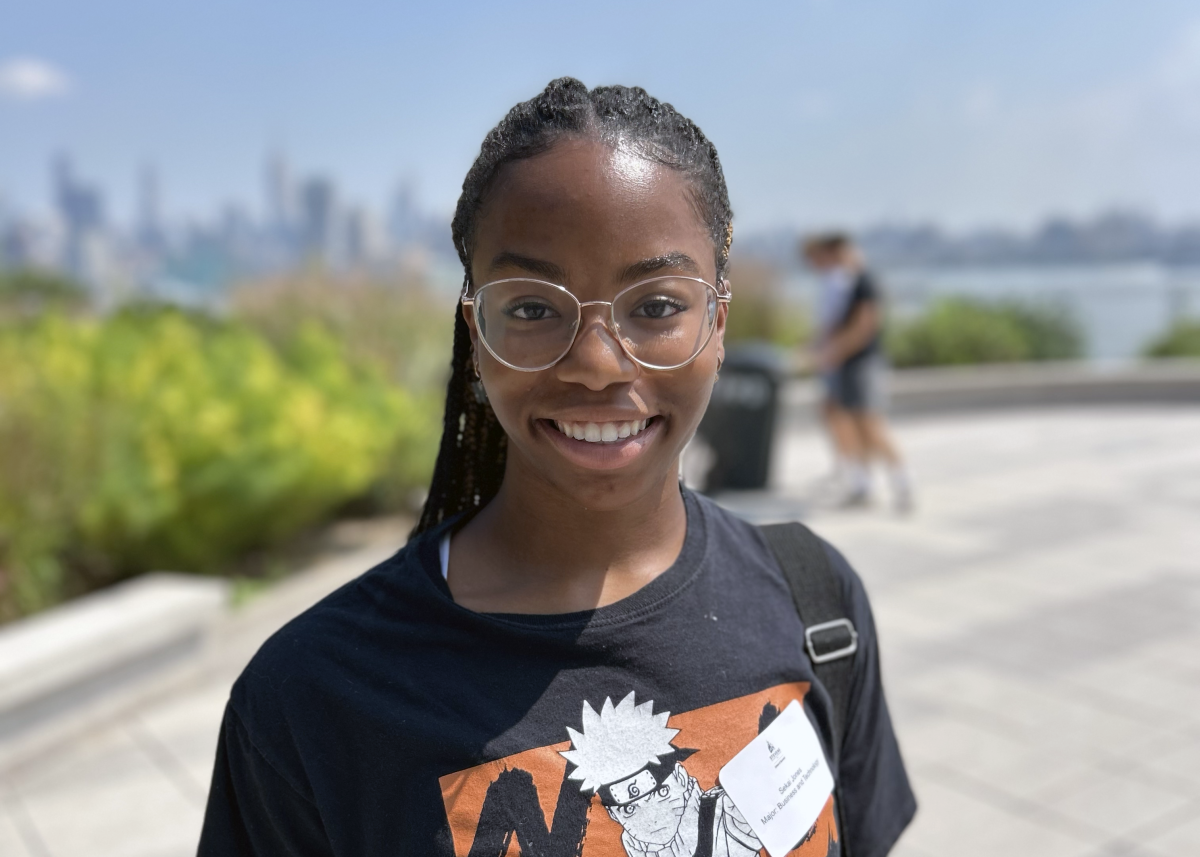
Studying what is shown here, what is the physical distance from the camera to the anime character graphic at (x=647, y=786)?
122 cm


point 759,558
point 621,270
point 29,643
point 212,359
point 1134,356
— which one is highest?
point 621,270

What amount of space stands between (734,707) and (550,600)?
258 mm

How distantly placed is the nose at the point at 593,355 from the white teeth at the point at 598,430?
0.16 feet

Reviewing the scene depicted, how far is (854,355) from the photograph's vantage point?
8.42m

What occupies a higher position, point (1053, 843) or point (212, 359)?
point (212, 359)

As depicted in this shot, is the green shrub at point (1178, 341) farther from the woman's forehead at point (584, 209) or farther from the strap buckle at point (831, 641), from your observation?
the woman's forehead at point (584, 209)

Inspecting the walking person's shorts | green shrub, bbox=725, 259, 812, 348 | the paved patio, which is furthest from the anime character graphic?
green shrub, bbox=725, 259, 812, 348

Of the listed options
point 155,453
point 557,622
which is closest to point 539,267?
point 557,622

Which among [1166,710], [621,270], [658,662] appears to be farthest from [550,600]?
[1166,710]

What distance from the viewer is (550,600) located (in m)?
1.34

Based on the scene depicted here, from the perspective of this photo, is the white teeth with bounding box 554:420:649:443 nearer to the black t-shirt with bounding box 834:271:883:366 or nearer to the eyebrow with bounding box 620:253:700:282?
the eyebrow with bounding box 620:253:700:282

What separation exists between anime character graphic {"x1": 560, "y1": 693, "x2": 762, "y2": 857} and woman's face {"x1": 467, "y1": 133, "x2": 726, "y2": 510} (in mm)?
257

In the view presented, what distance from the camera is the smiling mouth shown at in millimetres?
1278

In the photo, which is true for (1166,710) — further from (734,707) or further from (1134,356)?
(1134,356)
